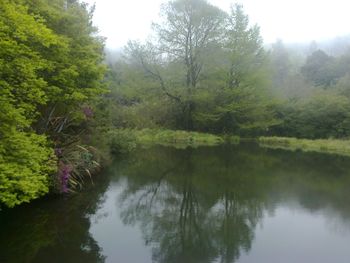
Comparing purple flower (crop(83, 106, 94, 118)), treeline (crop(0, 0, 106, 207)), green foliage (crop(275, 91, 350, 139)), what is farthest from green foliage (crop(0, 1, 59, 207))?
green foliage (crop(275, 91, 350, 139))

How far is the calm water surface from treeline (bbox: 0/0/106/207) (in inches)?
35.9

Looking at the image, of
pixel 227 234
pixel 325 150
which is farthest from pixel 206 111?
pixel 227 234

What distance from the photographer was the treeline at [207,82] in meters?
32.8

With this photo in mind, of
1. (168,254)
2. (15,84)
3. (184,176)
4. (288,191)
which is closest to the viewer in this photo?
(15,84)

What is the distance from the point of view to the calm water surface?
7227 millimetres

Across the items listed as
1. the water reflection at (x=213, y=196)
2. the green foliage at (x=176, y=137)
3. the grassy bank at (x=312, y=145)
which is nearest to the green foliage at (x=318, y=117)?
the grassy bank at (x=312, y=145)

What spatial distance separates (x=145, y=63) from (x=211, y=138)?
28.9 ft

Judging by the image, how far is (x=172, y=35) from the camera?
108 ft

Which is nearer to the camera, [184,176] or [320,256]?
[320,256]

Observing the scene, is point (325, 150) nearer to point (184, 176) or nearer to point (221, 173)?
point (221, 173)

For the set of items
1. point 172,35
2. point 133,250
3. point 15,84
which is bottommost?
point 133,250

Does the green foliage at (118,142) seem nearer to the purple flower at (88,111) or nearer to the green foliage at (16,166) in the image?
the purple flower at (88,111)

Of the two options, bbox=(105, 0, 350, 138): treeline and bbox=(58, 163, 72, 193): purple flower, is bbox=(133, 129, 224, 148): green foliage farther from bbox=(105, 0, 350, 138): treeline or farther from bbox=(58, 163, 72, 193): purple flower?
bbox=(58, 163, 72, 193): purple flower

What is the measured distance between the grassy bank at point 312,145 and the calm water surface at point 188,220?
37.9 ft
